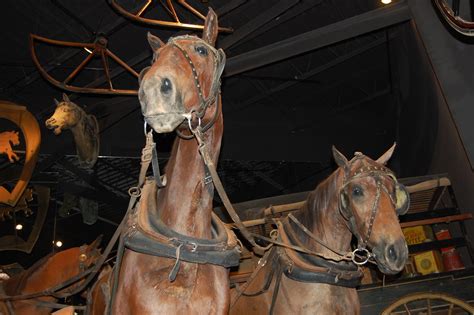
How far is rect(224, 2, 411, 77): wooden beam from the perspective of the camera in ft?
22.9

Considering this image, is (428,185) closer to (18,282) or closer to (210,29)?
(210,29)

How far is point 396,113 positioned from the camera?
37.3ft

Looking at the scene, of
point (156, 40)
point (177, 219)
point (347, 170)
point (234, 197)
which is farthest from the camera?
point (234, 197)

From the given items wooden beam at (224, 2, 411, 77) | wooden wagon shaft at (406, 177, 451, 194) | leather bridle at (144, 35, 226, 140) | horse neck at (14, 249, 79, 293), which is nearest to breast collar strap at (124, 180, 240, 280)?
leather bridle at (144, 35, 226, 140)

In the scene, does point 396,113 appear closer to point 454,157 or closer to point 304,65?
point 304,65

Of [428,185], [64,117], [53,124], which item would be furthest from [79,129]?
[428,185]

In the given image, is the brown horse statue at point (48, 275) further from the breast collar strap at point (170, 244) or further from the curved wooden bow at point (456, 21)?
the curved wooden bow at point (456, 21)

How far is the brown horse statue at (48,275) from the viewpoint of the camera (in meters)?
4.59

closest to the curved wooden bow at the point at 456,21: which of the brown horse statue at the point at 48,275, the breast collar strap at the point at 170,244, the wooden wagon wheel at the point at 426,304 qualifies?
the breast collar strap at the point at 170,244

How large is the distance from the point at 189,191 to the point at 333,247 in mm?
1647

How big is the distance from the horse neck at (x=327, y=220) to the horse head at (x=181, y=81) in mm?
1659

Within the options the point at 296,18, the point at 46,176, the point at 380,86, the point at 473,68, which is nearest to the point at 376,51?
the point at 380,86

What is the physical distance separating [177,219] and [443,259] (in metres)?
4.30

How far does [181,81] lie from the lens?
7.22ft
